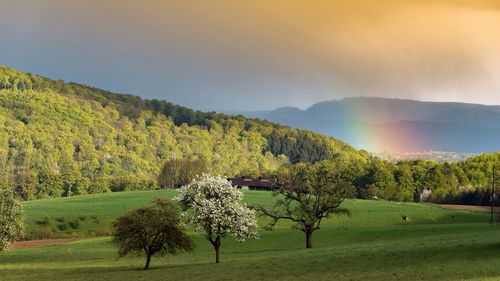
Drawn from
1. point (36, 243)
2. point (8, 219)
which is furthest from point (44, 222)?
point (8, 219)

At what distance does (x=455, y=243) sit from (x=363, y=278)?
2167 centimetres

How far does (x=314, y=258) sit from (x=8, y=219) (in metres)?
39.2

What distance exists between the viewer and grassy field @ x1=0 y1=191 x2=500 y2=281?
168 ft

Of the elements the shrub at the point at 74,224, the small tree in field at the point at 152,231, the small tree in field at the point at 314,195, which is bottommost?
the shrub at the point at 74,224

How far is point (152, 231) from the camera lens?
68125 millimetres

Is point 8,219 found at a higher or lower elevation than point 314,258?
higher

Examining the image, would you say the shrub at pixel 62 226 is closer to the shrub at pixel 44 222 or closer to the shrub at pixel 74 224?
the shrub at pixel 74 224

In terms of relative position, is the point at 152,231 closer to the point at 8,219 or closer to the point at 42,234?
the point at 8,219

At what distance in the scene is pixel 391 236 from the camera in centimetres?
9194

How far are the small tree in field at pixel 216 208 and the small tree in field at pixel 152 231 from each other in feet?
7.40

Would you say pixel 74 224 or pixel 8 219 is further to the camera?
pixel 74 224

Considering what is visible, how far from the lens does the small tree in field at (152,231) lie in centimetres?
6781

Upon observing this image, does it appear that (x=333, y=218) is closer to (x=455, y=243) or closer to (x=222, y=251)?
(x=222, y=251)

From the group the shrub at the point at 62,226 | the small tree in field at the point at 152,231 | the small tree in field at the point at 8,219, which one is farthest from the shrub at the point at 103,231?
the small tree in field at the point at 152,231
